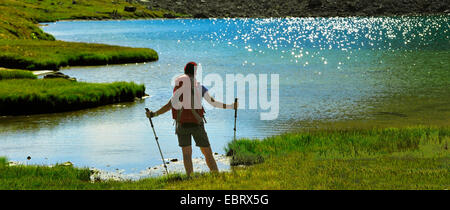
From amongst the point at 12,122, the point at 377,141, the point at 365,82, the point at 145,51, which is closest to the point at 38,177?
the point at 377,141

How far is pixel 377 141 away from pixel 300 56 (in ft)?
232

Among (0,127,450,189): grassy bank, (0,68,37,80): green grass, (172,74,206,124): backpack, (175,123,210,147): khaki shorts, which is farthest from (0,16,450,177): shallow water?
(0,68,37,80): green grass

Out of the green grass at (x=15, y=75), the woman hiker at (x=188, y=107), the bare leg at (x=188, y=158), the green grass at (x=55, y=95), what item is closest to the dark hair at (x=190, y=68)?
the woman hiker at (x=188, y=107)

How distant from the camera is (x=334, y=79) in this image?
58.6 metres

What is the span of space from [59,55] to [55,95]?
110 ft

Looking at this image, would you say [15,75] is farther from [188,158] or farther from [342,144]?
[188,158]

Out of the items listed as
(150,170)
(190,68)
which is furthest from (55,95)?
(190,68)

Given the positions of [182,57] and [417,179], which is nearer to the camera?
[417,179]

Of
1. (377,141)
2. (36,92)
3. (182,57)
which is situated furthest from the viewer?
(182,57)

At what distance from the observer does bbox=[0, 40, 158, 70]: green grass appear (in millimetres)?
61656

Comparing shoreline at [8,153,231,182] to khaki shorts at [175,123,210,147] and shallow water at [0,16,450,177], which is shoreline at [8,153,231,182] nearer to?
shallow water at [0,16,450,177]

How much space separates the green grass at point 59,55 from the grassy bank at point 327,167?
44286mm

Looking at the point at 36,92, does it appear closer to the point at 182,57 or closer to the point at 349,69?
the point at 349,69
